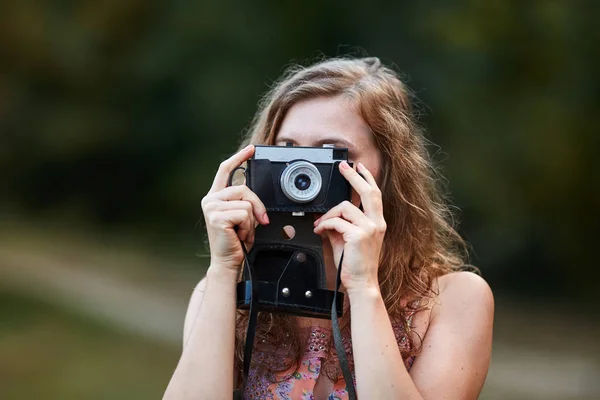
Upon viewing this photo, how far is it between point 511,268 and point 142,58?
4.71 meters

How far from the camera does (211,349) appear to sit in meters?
2.25

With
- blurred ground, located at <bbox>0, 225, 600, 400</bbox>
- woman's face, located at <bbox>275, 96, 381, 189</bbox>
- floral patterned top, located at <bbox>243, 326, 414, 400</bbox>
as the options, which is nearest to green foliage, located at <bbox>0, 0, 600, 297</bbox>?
blurred ground, located at <bbox>0, 225, 600, 400</bbox>

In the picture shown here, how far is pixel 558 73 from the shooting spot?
277 inches

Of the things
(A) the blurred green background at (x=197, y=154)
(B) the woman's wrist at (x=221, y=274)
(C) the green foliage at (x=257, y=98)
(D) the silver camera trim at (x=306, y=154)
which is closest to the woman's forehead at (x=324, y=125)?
(D) the silver camera trim at (x=306, y=154)

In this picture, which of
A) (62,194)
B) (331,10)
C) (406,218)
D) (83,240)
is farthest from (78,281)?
(406,218)

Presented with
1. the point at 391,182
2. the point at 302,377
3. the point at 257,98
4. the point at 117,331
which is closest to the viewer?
the point at 302,377

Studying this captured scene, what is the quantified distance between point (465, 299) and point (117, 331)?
513 cm

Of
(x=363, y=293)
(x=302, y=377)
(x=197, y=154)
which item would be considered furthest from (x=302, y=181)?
(x=197, y=154)

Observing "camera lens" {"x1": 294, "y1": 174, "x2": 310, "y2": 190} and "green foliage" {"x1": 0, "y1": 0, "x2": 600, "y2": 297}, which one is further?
"green foliage" {"x1": 0, "y1": 0, "x2": 600, "y2": 297}

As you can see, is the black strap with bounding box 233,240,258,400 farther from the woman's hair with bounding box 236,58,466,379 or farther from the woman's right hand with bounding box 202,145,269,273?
the woman's hair with bounding box 236,58,466,379

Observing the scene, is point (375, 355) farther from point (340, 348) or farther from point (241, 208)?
point (241, 208)

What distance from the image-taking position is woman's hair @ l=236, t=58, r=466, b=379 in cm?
251

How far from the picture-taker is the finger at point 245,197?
2.28 m

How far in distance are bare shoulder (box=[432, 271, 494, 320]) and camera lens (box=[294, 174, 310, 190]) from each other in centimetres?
54
